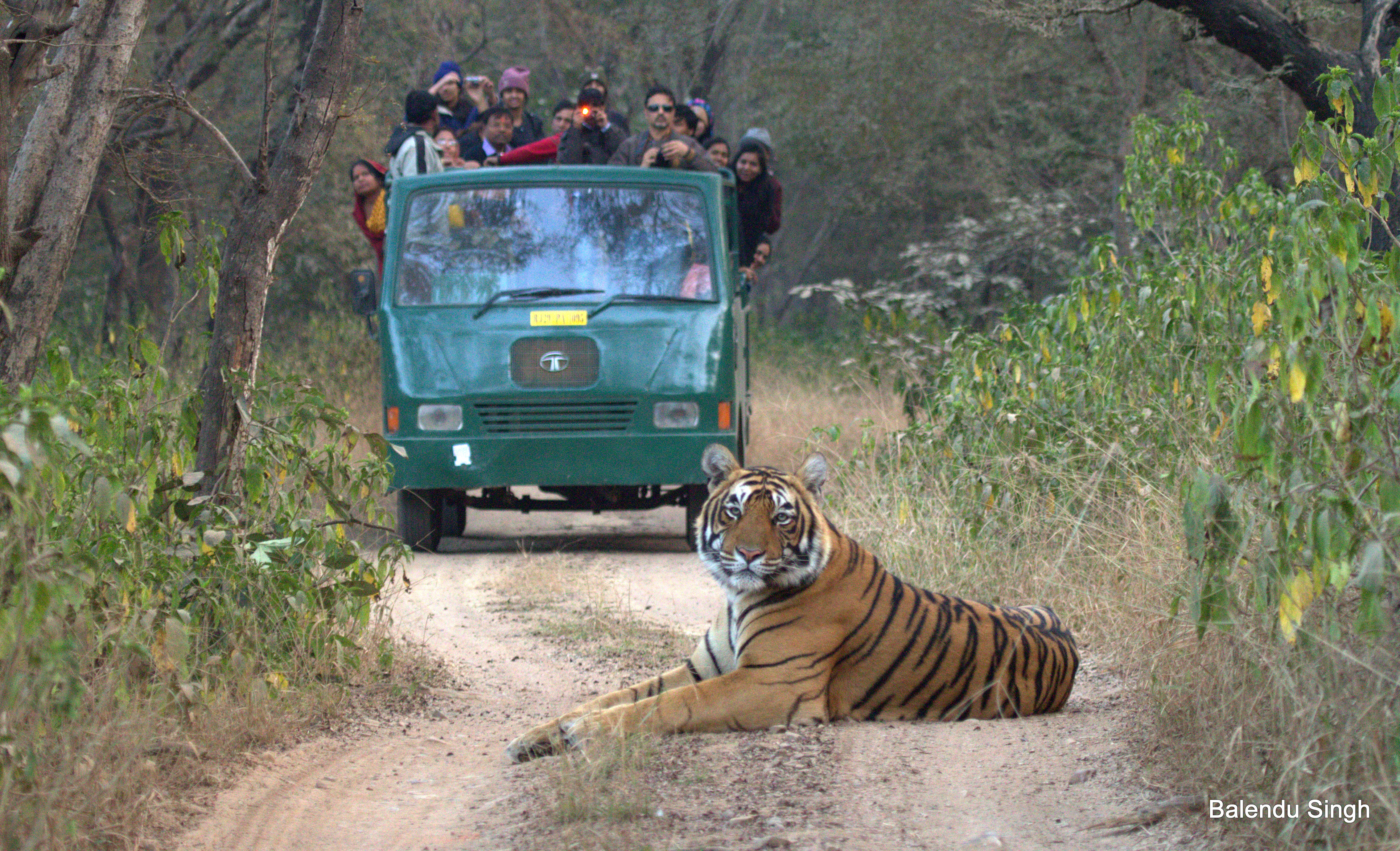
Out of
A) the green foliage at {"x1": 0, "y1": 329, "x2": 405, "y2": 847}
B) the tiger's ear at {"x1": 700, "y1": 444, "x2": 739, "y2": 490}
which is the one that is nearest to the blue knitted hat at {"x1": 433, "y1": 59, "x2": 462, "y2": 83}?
the green foliage at {"x1": 0, "y1": 329, "x2": 405, "y2": 847}

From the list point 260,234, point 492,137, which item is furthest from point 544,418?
point 260,234

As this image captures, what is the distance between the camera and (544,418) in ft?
26.0

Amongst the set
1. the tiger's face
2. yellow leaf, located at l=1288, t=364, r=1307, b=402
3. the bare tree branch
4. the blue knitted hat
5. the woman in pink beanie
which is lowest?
the tiger's face

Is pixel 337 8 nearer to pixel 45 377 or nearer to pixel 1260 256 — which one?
pixel 45 377

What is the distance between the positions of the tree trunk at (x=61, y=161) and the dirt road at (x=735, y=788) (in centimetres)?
154

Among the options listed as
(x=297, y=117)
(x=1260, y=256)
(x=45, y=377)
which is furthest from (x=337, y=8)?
(x=1260, y=256)

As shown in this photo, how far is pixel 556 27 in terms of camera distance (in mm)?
19031

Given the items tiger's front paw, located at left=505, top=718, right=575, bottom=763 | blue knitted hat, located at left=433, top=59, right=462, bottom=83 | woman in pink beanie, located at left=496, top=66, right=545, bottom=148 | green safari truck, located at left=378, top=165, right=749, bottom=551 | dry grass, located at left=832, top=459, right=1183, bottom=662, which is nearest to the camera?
tiger's front paw, located at left=505, top=718, right=575, bottom=763

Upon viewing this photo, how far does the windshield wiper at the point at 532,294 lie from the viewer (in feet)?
26.7

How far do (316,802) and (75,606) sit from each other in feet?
3.37

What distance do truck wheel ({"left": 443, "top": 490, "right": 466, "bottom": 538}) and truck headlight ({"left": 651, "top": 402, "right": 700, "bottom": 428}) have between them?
4.69ft

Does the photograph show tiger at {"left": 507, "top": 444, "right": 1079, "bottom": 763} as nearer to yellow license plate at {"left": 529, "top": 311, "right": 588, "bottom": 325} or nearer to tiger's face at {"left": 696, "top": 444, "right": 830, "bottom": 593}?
tiger's face at {"left": 696, "top": 444, "right": 830, "bottom": 593}

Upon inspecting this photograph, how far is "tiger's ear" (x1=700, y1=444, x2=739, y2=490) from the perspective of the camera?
177 inches

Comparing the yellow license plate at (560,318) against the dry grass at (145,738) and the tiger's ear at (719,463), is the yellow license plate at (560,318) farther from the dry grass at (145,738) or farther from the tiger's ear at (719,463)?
the tiger's ear at (719,463)
